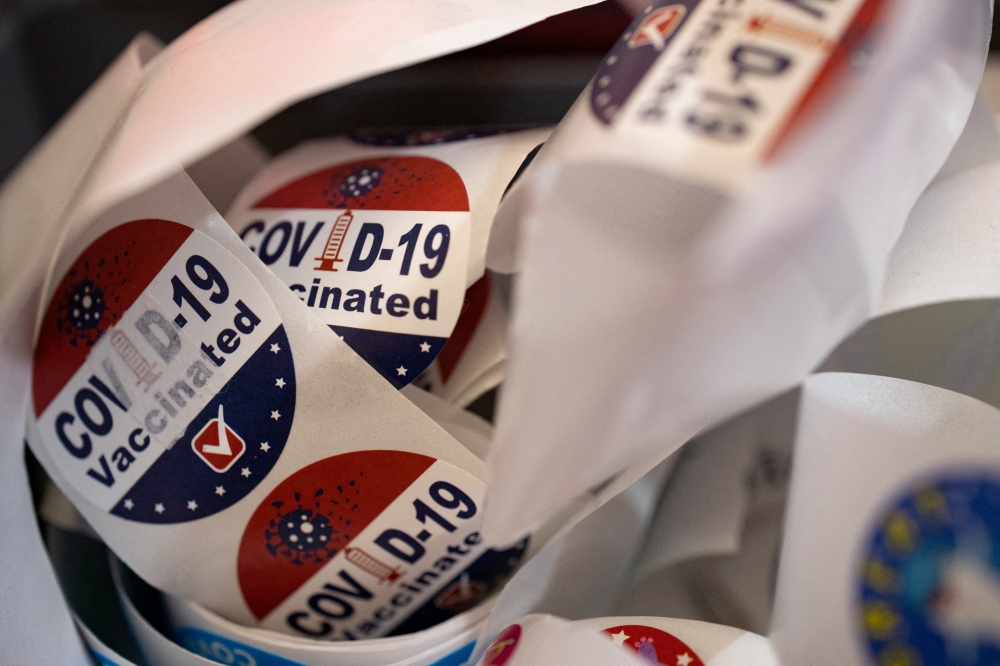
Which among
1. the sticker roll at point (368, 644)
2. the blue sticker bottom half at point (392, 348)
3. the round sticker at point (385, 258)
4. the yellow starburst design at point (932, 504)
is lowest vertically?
the yellow starburst design at point (932, 504)

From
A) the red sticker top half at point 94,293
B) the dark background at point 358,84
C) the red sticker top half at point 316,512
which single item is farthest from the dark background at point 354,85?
the red sticker top half at point 316,512

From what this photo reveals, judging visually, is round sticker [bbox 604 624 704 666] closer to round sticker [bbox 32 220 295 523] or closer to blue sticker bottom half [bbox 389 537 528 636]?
blue sticker bottom half [bbox 389 537 528 636]

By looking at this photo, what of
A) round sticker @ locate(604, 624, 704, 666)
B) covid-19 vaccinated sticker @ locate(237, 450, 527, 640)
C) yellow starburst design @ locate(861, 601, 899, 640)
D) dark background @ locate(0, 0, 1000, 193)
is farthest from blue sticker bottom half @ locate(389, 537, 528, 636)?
dark background @ locate(0, 0, 1000, 193)

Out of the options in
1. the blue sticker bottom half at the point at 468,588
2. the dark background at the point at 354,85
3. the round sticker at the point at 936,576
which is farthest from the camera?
the dark background at the point at 354,85

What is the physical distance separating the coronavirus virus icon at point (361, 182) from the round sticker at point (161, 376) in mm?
102

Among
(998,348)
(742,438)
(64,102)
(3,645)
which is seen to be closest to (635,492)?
(742,438)

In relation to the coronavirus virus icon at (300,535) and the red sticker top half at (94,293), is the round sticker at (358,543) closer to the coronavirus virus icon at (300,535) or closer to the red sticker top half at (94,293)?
the coronavirus virus icon at (300,535)

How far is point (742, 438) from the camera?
598mm

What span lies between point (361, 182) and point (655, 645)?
324 millimetres

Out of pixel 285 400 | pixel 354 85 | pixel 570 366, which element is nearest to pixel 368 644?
pixel 285 400

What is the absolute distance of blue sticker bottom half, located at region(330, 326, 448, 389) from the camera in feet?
1.41

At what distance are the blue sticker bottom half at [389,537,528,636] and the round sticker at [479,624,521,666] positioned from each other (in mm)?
74

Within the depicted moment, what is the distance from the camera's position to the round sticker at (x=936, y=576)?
39 centimetres

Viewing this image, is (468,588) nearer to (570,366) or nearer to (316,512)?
(316,512)
